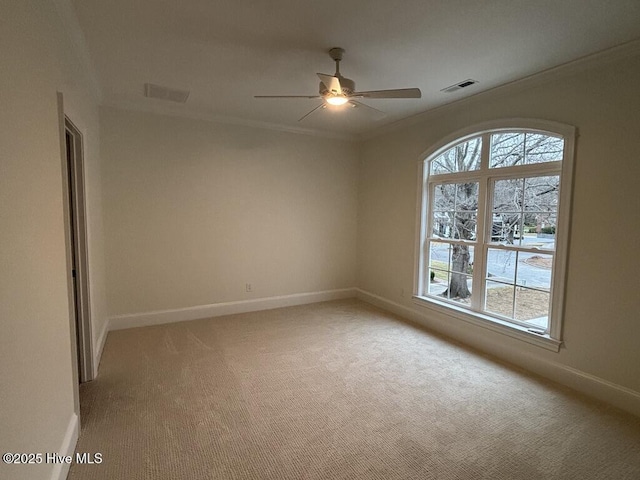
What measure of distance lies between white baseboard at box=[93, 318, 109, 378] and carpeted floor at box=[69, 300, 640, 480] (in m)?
0.08

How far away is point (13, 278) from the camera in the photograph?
1.30m

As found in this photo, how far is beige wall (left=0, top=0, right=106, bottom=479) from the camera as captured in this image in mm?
1257

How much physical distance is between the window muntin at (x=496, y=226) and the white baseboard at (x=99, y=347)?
12.2ft

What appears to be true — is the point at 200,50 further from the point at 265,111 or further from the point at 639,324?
the point at 639,324

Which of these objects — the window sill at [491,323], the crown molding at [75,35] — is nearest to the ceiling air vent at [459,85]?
the window sill at [491,323]

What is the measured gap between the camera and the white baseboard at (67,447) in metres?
1.70

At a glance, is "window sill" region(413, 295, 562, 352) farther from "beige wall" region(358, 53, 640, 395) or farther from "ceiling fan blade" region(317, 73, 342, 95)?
"ceiling fan blade" region(317, 73, 342, 95)

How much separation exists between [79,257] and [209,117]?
2398 mm

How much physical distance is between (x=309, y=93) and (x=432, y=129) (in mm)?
1655

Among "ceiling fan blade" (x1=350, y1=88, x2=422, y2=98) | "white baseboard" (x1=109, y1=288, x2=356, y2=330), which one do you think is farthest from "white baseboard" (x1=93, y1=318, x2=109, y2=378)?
"ceiling fan blade" (x1=350, y1=88, x2=422, y2=98)

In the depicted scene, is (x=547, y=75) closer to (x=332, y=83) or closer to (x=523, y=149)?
(x=523, y=149)

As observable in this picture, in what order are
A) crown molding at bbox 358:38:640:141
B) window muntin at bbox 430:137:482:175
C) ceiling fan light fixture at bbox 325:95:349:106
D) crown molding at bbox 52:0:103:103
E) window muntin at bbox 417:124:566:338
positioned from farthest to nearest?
window muntin at bbox 430:137:482:175, window muntin at bbox 417:124:566:338, ceiling fan light fixture at bbox 325:95:349:106, crown molding at bbox 358:38:640:141, crown molding at bbox 52:0:103:103

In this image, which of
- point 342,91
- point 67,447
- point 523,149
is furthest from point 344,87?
point 67,447

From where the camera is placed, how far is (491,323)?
3.49 m
